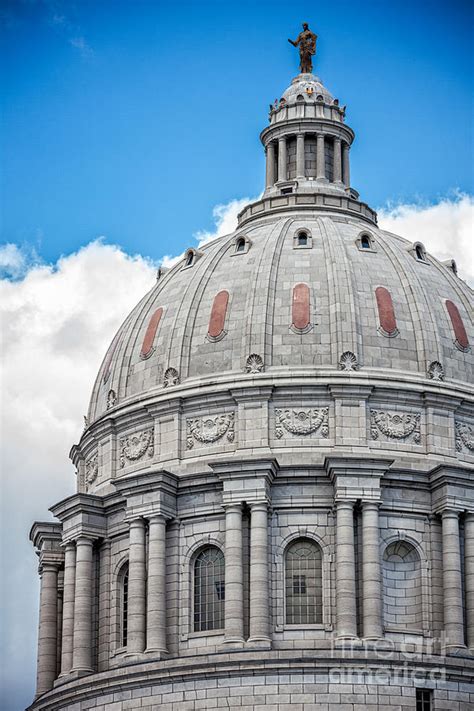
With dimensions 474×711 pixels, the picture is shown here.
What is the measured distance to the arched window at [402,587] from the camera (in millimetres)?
95125

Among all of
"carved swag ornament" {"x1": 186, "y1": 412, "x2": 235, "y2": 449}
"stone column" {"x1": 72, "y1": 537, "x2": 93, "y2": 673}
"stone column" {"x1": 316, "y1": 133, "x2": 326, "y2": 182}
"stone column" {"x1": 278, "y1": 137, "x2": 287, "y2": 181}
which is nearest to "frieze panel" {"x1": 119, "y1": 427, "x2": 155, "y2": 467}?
"carved swag ornament" {"x1": 186, "y1": 412, "x2": 235, "y2": 449}

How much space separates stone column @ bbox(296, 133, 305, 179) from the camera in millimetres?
115062

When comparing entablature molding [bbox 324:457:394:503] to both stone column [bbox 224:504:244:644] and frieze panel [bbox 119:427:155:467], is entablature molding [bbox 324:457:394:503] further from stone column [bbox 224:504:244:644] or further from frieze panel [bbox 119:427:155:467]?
frieze panel [bbox 119:427:155:467]

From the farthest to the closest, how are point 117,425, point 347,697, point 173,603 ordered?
point 117,425 < point 173,603 < point 347,697

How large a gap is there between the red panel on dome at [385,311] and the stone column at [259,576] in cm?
1268

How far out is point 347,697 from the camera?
3536 inches

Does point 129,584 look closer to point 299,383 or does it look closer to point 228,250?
point 299,383

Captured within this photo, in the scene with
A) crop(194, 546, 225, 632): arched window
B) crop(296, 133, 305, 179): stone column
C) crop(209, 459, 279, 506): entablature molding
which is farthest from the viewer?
crop(296, 133, 305, 179): stone column

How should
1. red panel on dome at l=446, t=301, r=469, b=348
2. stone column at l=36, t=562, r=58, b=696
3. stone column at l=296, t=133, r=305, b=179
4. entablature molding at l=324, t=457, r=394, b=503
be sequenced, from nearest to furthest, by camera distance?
entablature molding at l=324, t=457, r=394, b=503, stone column at l=36, t=562, r=58, b=696, red panel on dome at l=446, t=301, r=469, b=348, stone column at l=296, t=133, r=305, b=179

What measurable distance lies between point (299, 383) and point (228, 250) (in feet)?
39.3

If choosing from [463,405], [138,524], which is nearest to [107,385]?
[138,524]

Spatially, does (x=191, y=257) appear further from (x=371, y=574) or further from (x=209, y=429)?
(x=371, y=574)

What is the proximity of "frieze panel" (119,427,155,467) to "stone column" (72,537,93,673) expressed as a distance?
4953 millimetres

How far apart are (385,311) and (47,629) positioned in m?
24.1
